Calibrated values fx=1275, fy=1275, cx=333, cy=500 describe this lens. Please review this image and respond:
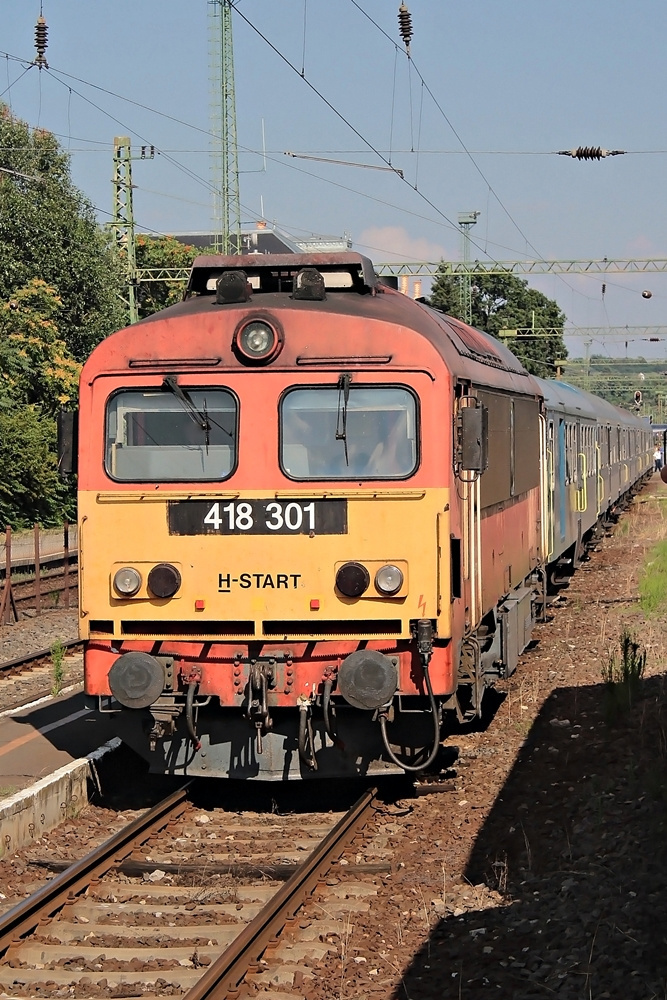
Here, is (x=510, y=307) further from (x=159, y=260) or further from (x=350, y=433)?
(x=350, y=433)

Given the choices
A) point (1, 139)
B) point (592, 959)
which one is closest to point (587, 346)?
point (1, 139)

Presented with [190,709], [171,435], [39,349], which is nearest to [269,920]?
[190,709]

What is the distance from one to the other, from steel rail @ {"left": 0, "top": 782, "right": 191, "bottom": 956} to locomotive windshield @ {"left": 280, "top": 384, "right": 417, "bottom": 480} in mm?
2422

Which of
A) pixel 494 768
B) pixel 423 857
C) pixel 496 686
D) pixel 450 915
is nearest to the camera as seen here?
pixel 450 915

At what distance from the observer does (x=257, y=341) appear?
820 cm

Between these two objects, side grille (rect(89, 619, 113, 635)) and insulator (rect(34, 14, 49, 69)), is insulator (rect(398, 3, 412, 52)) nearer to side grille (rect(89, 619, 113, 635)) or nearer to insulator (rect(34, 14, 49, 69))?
insulator (rect(34, 14, 49, 69))

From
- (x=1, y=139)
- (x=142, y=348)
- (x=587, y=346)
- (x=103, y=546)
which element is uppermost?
(x=1, y=139)

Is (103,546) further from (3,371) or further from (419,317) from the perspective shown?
(3,371)

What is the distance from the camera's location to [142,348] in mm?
8352

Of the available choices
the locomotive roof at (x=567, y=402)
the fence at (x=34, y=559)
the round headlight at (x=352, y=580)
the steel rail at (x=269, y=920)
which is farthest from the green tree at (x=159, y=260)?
the steel rail at (x=269, y=920)

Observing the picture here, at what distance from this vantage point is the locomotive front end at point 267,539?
8.02 metres

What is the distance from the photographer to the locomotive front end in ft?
26.3

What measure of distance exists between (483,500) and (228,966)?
15.3ft

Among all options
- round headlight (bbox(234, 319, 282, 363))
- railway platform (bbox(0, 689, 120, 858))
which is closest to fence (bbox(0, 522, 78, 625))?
railway platform (bbox(0, 689, 120, 858))
